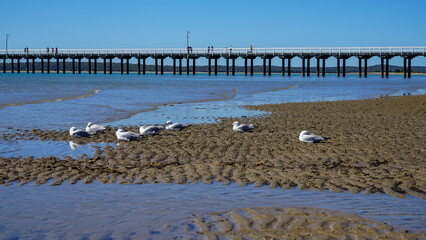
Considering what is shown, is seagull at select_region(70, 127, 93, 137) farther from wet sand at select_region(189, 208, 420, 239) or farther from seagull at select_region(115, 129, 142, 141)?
wet sand at select_region(189, 208, 420, 239)

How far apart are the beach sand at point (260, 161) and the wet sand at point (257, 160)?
1 centimetres

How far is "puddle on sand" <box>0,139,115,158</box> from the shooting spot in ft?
25.2

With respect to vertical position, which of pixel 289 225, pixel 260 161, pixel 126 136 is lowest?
pixel 289 225

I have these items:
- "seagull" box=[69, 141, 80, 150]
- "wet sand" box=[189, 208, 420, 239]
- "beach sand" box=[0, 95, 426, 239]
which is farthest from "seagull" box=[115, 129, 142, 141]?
"wet sand" box=[189, 208, 420, 239]

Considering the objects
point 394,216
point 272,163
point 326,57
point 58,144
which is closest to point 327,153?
point 272,163

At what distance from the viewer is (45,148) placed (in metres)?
8.29

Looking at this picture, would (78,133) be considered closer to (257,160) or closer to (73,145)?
(73,145)

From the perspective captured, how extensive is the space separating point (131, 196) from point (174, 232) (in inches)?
48.9

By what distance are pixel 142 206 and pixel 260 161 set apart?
2.52 metres

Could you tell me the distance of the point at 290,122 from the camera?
462 inches

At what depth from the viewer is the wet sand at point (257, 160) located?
583cm

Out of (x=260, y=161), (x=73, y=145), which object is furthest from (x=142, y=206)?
(x=73, y=145)

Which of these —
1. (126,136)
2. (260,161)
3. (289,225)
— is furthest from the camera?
(126,136)

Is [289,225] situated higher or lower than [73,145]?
lower
